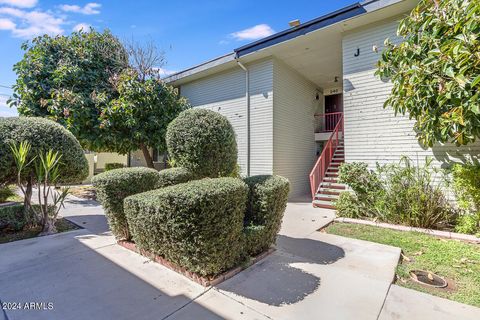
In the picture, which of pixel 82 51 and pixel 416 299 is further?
pixel 82 51

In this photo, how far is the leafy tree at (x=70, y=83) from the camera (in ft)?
26.2

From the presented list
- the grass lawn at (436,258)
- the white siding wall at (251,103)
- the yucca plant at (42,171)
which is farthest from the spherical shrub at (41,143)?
the grass lawn at (436,258)

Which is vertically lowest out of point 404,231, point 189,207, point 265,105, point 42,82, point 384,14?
point 404,231

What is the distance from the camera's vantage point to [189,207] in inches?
99.6

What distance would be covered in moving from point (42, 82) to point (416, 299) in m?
11.4

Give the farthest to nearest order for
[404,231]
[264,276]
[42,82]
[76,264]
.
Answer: [42,82] → [404,231] → [76,264] → [264,276]

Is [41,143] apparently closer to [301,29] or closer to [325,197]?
[301,29]

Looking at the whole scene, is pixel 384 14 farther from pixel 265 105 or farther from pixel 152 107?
pixel 152 107

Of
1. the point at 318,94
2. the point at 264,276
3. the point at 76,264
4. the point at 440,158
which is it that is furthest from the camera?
the point at 318,94

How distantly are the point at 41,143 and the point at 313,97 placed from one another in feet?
32.9

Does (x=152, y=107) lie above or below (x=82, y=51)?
below

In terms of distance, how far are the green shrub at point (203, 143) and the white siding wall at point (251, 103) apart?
14.0ft

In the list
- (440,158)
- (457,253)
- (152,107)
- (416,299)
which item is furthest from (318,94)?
(416,299)

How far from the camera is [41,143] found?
4.61 metres
